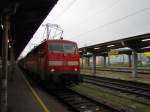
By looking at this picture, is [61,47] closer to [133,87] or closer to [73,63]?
[73,63]

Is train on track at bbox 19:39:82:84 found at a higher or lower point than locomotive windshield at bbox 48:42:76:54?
lower

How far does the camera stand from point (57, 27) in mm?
32844

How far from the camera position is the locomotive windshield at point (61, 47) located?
612 inches

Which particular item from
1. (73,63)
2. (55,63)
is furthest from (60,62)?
(73,63)

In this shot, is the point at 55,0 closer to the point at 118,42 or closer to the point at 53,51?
the point at 53,51

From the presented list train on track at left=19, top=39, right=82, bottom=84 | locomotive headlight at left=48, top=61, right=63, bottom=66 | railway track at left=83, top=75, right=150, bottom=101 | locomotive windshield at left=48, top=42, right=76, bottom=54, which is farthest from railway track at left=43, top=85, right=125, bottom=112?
locomotive windshield at left=48, top=42, right=76, bottom=54

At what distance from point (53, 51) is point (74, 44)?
1.44 meters

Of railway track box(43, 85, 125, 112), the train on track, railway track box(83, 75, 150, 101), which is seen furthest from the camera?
the train on track

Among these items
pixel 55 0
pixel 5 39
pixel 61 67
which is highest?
pixel 55 0

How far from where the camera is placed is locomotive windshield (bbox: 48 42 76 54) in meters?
15.5

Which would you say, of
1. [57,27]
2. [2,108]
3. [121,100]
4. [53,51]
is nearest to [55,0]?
[53,51]

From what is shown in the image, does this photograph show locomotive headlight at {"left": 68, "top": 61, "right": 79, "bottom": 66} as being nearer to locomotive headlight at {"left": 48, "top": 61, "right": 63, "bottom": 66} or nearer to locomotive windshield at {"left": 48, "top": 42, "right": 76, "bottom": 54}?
locomotive headlight at {"left": 48, "top": 61, "right": 63, "bottom": 66}

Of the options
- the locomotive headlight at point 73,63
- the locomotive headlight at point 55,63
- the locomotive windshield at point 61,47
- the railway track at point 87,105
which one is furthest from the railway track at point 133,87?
the locomotive headlight at point 55,63

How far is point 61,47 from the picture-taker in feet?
51.6
